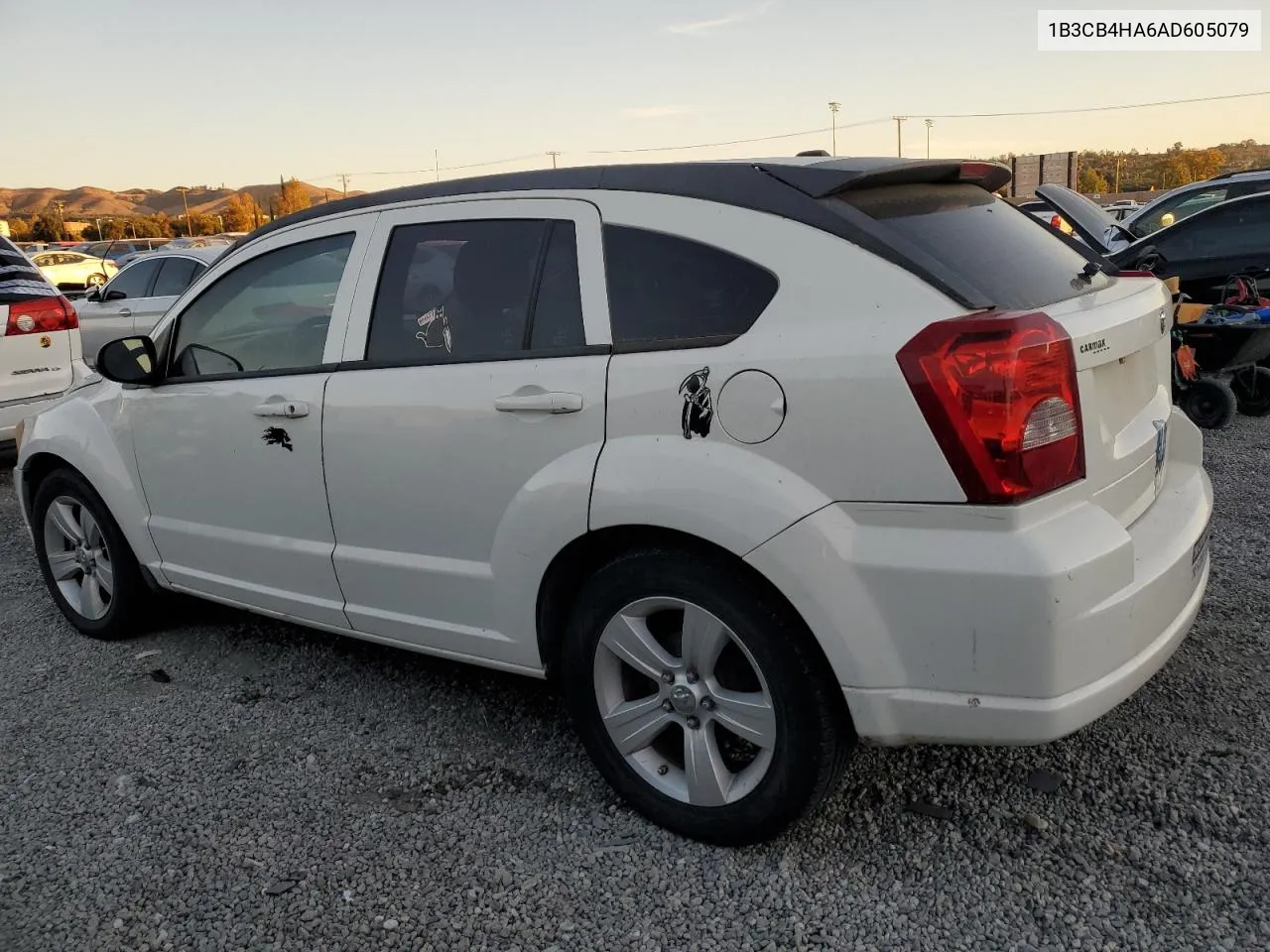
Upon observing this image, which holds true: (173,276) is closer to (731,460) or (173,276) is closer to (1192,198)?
(731,460)

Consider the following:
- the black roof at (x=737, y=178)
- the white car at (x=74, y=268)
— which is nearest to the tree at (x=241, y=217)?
the white car at (x=74, y=268)

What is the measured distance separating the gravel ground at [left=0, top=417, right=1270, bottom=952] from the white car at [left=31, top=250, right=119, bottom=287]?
2251 centimetres

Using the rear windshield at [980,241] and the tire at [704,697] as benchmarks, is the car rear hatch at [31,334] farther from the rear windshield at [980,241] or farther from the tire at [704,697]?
the rear windshield at [980,241]

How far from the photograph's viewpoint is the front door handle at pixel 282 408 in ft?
10.8

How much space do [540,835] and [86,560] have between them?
8.97 ft

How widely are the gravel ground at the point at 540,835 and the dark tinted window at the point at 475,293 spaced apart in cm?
129

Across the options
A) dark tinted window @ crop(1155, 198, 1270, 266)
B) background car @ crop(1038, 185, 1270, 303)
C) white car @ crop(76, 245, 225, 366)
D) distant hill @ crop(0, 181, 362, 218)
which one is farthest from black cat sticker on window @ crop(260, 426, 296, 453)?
distant hill @ crop(0, 181, 362, 218)

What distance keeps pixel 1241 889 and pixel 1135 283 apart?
161 cm

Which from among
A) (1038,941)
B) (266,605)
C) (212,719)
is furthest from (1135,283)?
(212,719)

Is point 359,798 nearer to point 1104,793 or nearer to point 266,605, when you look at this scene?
point 266,605

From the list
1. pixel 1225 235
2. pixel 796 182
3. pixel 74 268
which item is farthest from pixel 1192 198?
pixel 74 268

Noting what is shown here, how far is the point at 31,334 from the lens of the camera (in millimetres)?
7027

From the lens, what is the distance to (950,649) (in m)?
2.22

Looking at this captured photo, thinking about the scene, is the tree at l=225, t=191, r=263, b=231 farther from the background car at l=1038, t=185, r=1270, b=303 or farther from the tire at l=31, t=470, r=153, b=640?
the tire at l=31, t=470, r=153, b=640
